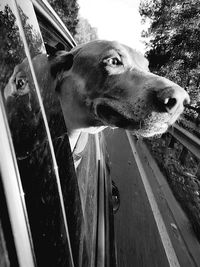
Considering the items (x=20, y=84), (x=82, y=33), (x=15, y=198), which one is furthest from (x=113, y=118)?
(x=82, y=33)

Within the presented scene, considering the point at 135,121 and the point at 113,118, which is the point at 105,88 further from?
the point at 135,121

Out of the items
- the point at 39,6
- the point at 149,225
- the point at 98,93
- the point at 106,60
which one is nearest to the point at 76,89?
the point at 98,93

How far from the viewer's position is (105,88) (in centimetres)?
253

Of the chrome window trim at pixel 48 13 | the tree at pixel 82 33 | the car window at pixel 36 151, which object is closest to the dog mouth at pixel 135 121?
the chrome window trim at pixel 48 13

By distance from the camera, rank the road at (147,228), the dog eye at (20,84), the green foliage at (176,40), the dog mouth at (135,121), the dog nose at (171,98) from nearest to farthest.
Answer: the dog eye at (20,84), the dog nose at (171,98), the dog mouth at (135,121), the road at (147,228), the green foliage at (176,40)

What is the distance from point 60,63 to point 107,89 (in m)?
0.53

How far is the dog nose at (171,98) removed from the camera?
1906mm

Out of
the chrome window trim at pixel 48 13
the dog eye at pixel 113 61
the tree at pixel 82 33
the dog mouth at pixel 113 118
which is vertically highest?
the tree at pixel 82 33

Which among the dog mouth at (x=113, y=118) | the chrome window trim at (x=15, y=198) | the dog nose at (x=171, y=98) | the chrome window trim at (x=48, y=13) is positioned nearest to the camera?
the chrome window trim at (x=15, y=198)

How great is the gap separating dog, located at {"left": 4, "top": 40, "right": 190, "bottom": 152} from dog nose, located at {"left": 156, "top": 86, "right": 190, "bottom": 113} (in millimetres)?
82

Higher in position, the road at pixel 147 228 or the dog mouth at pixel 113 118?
the dog mouth at pixel 113 118

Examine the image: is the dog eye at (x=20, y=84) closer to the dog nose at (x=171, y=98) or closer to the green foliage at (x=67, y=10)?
the dog nose at (x=171, y=98)

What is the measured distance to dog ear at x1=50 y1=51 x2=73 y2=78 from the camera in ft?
8.31

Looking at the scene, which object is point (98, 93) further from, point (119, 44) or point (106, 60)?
point (119, 44)
